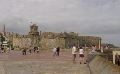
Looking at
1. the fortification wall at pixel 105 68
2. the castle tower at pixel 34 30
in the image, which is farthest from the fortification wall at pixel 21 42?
the fortification wall at pixel 105 68

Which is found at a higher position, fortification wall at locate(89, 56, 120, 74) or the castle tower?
the castle tower

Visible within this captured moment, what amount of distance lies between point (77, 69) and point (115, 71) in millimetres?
10890

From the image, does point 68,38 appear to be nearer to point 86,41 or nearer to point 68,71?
point 86,41

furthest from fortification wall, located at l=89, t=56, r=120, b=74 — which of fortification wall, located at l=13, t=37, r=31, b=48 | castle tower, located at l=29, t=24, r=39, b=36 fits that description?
fortification wall, located at l=13, t=37, r=31, b=48

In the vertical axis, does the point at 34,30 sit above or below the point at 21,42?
above

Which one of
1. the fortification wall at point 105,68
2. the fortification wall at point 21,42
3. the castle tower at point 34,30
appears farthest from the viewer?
the fortification wall at point 21,42

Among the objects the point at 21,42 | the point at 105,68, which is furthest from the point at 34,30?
the point at 105,68

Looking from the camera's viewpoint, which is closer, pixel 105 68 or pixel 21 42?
pixel 105 68

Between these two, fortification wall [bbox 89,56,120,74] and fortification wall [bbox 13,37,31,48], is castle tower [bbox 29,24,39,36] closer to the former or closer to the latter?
fortification wall [bbox 13,37,31,48]

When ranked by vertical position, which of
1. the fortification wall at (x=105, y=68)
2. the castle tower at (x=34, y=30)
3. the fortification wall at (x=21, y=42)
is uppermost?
the castle tower at (x=34, y=30)

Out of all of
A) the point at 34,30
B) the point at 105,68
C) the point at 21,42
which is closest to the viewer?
the point at 105,68

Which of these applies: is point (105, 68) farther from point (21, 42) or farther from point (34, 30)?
point (21, 42)

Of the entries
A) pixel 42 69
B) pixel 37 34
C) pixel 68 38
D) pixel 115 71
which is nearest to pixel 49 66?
pixel 42 69

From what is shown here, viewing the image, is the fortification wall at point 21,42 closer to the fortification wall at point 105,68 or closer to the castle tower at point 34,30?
the castle tower at point 34,30
